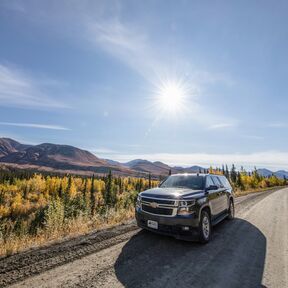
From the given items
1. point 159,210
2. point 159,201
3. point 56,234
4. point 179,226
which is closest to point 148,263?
point 179,226

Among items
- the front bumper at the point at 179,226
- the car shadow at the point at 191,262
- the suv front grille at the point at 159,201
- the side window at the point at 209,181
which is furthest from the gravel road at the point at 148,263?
the side window at the point at 209,181

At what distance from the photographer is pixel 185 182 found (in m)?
7.57

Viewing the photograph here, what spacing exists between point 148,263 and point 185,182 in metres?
3.43

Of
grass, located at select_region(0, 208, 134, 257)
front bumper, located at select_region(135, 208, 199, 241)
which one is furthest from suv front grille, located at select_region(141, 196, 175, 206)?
grass, located at select_region(0, 208, 134, 257)

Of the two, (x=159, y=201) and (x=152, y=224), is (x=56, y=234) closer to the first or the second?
(x=152, y=224)

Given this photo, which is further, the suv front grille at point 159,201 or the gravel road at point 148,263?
the suv front grille at point 159,201

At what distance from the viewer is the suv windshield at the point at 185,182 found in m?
7.22

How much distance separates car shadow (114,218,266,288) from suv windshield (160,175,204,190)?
69.0 inches

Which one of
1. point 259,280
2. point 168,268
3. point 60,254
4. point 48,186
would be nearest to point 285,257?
point 259,280

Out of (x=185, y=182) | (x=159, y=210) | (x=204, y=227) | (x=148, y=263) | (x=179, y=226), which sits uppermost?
(x=185, y=182)

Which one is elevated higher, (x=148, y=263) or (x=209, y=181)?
(x=209, y=181)

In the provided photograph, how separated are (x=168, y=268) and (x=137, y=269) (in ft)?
2.20

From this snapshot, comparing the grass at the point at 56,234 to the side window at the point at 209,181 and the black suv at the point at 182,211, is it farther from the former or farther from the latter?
the side window at the point at 209,181

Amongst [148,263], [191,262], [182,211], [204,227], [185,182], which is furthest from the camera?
[185,182]
